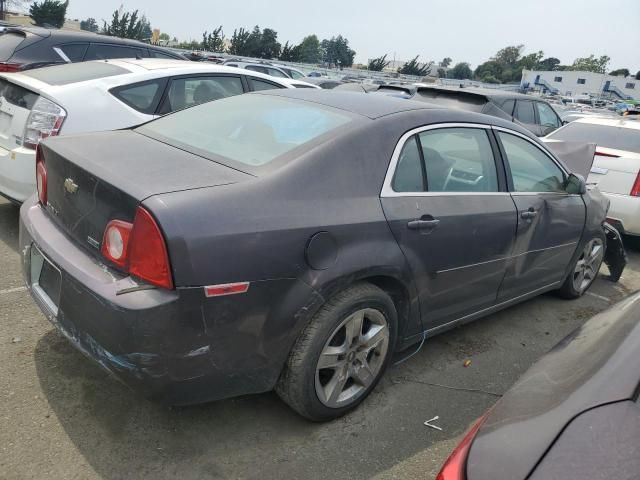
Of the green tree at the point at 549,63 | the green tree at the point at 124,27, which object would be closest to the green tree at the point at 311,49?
the green tree at the point at 124,27

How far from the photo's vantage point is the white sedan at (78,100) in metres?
4.17

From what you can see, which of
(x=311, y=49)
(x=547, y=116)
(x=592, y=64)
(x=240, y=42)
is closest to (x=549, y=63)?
(x=592, y=64)

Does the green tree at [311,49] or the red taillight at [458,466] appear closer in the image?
the red taillight at [458,466]

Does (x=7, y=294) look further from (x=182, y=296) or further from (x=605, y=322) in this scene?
(x=605, y=322)

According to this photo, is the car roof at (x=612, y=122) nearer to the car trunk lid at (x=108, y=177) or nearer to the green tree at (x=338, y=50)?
the car trunk lid at (x=108, y=177)

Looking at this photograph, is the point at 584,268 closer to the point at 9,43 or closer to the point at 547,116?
the point at 547,116

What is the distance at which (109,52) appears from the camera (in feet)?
25.2

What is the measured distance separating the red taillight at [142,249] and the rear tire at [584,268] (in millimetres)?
3591

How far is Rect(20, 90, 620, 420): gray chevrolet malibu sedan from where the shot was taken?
6.78 ft

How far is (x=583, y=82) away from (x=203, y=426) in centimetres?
10772

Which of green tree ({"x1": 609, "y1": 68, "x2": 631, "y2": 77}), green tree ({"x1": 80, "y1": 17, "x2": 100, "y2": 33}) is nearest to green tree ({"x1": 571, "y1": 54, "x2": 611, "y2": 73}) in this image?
green tree ({"x1": 609, "y1": 68, "x2": 631, "y2": 77})

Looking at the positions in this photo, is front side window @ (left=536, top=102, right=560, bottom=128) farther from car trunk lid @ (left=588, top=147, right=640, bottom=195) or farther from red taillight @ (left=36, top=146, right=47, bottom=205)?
red taillight @ (left=36, top=146, right=47, bottom=205)

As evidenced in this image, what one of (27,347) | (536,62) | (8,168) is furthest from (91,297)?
(536,62)

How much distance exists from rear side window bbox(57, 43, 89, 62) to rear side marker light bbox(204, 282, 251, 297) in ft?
21.7
